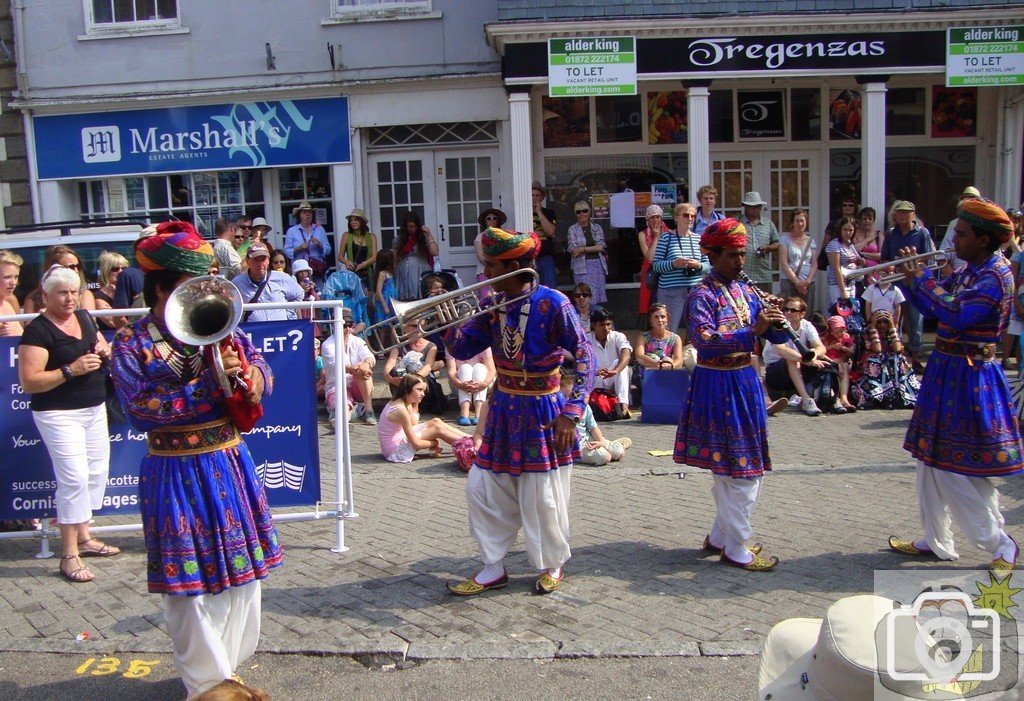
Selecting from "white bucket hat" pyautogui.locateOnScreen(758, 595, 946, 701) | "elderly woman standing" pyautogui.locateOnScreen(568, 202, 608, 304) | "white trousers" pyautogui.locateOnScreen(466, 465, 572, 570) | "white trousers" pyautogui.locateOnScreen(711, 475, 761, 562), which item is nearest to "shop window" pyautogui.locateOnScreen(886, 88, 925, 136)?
"elderly woman standing" pyautogui.locateOnScreen(568, 202, 608, 304)

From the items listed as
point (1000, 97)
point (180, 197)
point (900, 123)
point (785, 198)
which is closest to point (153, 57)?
point (180, 197)

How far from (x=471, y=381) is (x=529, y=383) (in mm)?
4560

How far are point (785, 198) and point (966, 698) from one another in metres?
13.6

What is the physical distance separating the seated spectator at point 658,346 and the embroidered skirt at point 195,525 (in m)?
6.65

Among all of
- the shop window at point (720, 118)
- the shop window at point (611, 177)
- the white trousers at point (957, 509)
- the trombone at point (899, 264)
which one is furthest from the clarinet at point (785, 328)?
the shop window at point (720, 118)

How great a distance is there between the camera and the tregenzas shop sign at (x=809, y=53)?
1273 cm

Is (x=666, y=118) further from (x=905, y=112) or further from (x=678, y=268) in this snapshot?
(x=678, y=268)

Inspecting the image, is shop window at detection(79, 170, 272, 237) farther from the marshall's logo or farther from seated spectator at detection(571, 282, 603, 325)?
seated spectator at detection(571, 282, 603, 325)

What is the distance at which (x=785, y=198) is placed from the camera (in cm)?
1487

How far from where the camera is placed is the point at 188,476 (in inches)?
158

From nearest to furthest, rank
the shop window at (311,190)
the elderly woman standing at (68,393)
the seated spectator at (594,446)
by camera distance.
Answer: the elderly woman standing at (68,393)
the seated spectator at (594,446)
the shop window at (311,190)

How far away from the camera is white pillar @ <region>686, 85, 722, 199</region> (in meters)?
12.9

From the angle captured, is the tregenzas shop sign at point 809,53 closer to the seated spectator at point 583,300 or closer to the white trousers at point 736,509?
the seated spectator at point 583,300

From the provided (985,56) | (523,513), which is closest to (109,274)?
(523,513)
